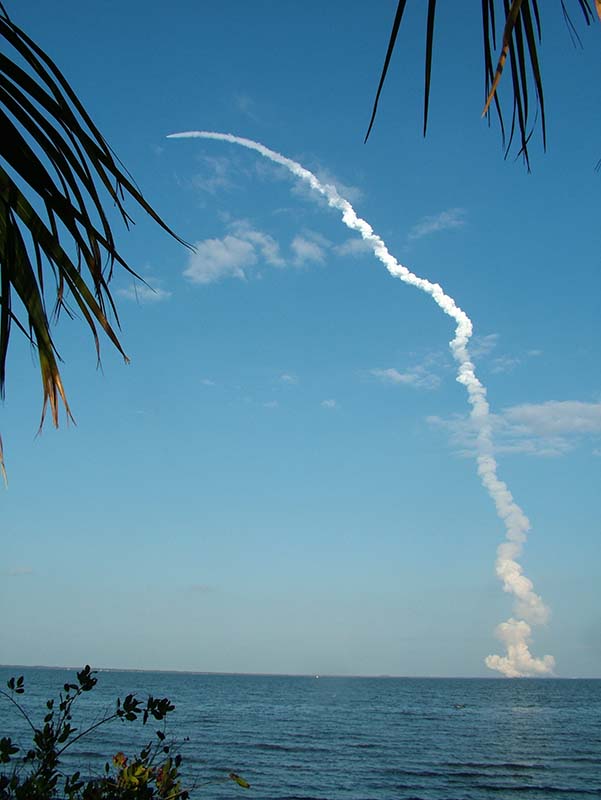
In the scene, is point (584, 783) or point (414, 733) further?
point (414, 733)

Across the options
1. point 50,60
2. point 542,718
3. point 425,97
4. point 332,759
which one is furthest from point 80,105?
point 542,718

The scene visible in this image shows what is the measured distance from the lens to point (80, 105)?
7.07 feet

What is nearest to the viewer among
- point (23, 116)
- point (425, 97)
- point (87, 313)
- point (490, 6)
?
point (425, 97)

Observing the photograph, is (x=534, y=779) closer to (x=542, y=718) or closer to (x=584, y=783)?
(x=584, y=783)

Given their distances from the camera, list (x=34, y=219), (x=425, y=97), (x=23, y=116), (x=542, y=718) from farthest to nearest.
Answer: (x=542, y=718)
(x=34, y=219)
(x=23, y=116)
(x=425, y=97)

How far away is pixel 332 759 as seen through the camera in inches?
1412

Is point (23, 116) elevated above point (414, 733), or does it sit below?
above

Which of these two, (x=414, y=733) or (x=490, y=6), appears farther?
(x=414, y=733)

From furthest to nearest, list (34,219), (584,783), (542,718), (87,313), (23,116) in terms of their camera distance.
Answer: (542,718) → (584,783) → (87,313) → (34,219) → (23,116)

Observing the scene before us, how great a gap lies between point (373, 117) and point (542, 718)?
82.4 meters

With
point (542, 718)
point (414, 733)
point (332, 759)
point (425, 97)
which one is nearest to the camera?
point (425, 97)

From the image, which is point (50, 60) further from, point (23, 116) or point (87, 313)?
point (87, 313)

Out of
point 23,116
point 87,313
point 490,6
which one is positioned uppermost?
point 490,6

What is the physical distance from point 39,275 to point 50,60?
653mm
